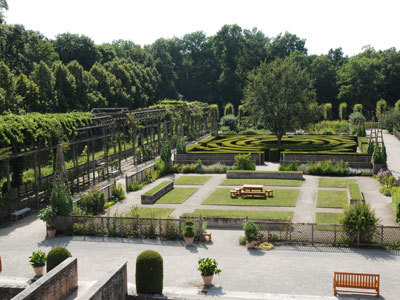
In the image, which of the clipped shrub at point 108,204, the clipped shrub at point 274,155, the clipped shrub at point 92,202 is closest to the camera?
the clipped shrub at point 92,202

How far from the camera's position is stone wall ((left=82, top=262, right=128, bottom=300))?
11992 mm

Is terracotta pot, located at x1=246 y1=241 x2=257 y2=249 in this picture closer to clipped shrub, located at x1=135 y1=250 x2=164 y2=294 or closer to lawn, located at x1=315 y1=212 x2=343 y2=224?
lawn, located at x1=315 y1=212 x2=343 y2=224

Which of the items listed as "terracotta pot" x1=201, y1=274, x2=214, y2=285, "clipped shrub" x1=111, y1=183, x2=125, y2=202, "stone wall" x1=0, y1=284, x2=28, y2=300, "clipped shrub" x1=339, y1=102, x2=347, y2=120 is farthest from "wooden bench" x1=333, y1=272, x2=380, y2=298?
"clipped shrub" x1=339, y1=102, x2=347, y2=120

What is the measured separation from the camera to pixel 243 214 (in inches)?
902

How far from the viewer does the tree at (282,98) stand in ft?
149

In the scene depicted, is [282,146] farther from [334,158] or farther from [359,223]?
[359,223]

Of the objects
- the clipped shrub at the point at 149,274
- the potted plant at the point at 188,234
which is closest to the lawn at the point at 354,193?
the potted plant at the point at 188,234

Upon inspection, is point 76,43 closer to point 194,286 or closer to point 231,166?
point 231,166

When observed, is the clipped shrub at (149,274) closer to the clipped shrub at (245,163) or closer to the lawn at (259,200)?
the lawn at (259,200)

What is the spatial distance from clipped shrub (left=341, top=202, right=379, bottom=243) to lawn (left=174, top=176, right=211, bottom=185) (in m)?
14.3

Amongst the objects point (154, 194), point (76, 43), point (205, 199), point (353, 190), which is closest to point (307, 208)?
point (353, 190)

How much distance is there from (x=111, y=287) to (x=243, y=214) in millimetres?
11173

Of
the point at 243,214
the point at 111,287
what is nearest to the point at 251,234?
the point at 243,214

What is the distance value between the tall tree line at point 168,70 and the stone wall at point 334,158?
1452cm
